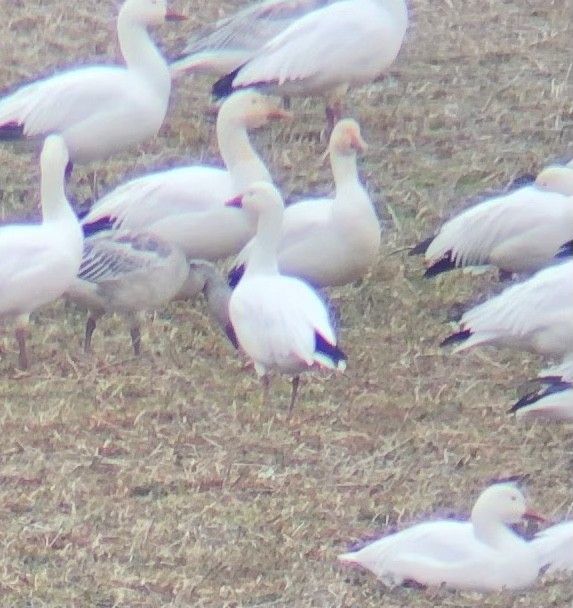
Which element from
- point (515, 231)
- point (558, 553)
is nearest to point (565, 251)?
point (515, 231)

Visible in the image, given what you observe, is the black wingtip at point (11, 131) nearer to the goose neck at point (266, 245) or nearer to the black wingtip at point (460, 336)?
the goose neck at point (266, 245)

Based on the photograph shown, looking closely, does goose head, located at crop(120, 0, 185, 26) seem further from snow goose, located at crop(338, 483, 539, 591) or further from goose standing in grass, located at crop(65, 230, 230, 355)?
snow goose, located at crop(338, 483, 539, 591)

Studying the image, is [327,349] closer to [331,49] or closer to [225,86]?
[331,49]

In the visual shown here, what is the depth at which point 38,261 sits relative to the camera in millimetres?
5688

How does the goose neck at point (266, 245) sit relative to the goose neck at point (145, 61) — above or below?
below

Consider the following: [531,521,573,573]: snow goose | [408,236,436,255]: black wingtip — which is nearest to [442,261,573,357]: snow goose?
[408,236,436,255]: black wingtip

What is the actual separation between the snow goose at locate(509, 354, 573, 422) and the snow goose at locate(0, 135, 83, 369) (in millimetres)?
1439

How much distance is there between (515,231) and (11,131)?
1.93 m

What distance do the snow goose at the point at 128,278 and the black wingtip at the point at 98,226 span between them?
0.23 meters

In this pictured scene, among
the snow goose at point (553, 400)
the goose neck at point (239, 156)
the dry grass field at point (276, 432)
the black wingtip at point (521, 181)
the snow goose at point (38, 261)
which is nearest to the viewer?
the dry grass field at point (276, 432)

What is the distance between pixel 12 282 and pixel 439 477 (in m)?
1.48

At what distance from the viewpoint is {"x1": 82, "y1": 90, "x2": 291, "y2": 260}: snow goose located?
636 centimetres

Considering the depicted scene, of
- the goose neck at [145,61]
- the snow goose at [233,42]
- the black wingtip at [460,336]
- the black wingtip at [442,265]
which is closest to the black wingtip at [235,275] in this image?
the black wingtip at [442,265]

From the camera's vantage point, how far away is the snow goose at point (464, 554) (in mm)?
4262
